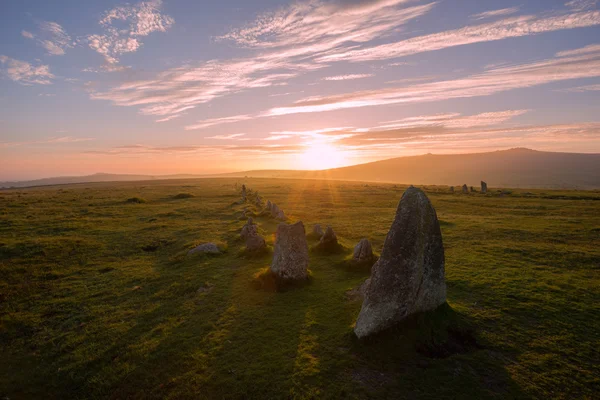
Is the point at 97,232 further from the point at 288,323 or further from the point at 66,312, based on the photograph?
the point at 288,323

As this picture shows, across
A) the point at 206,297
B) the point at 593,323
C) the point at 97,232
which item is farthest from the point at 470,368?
the point at 97,232

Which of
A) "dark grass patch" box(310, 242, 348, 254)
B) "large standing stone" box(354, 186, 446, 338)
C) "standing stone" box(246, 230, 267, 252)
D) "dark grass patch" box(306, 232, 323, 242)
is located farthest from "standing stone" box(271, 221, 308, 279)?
"dark grass patch" box(306, 232, 323, 242)

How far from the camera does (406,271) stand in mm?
10766

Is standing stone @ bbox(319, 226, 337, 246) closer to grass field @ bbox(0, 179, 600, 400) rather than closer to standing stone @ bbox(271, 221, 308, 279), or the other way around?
grass field @ bbox(0, 179, 600, 400)

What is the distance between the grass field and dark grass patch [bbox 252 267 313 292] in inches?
16.5

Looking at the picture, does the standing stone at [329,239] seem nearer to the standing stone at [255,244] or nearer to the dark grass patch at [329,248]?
the dark grass patch at [329,248]

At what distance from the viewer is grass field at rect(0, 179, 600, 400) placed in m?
9.34

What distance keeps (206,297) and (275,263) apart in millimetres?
4080

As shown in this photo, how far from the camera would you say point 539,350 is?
412 inches

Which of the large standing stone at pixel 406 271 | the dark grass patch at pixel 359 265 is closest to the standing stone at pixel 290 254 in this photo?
the dark grass patch at pixel 359 265

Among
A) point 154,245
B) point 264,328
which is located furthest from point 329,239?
point 154,245

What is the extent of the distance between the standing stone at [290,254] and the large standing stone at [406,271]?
19.3ft

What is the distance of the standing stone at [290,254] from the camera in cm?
Result: 1650

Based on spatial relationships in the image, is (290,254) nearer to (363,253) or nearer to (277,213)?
(363,253)
